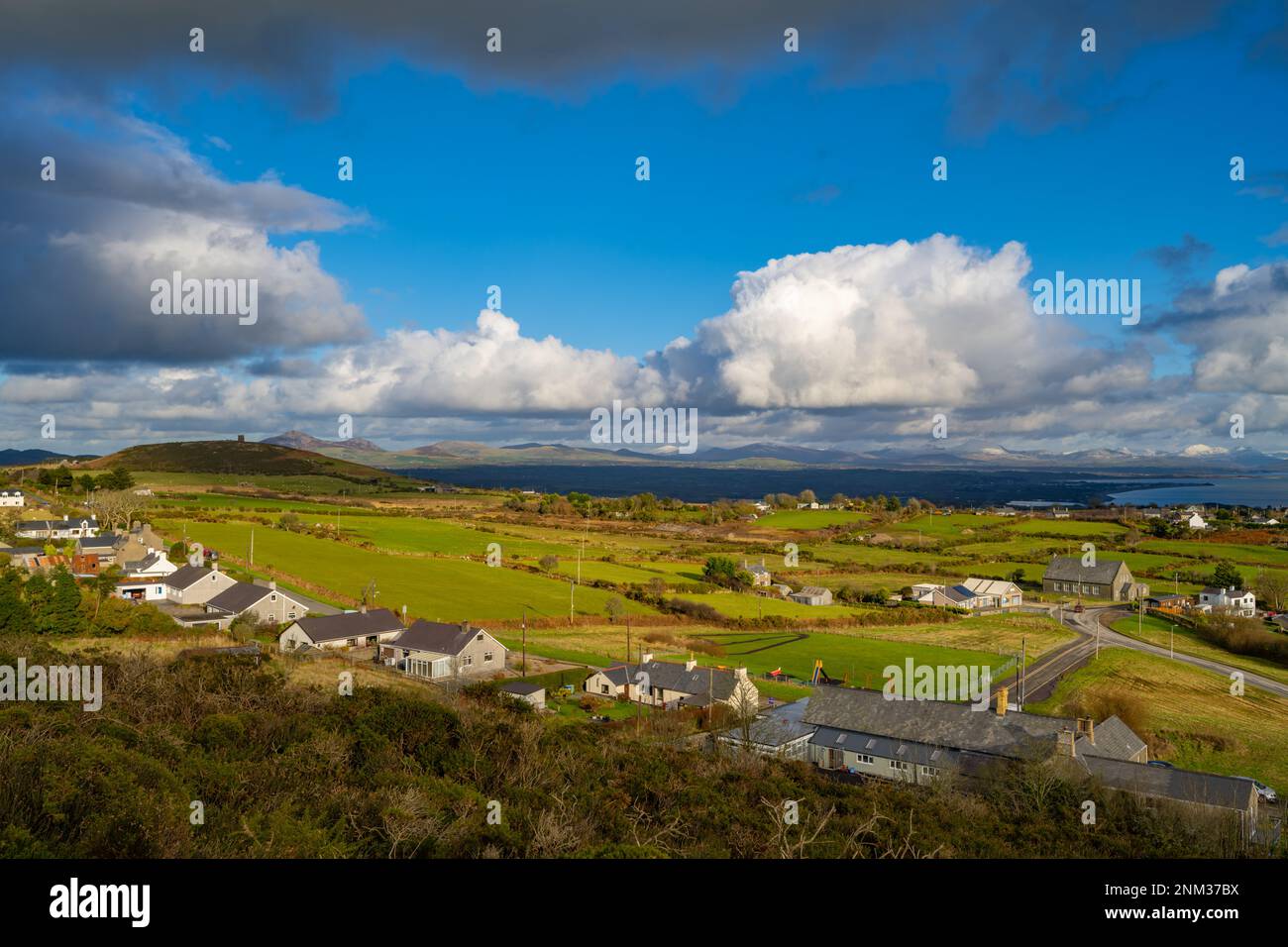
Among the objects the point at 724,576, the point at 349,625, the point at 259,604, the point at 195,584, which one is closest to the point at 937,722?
the point at 349,625

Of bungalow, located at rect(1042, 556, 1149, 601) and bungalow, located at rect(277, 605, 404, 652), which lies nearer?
bungalow, located at rect(277, 605, 404, 652)

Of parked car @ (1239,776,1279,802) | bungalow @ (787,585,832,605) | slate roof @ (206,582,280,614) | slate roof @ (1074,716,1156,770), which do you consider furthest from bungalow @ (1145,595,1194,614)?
slate roof @ (206,582,280,614)

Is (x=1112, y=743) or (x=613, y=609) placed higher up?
Result: (x=1112, y=743)

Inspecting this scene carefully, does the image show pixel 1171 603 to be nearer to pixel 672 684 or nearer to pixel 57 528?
pixel 672 684

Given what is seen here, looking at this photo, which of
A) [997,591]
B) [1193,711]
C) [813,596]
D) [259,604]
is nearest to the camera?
[1193,711]

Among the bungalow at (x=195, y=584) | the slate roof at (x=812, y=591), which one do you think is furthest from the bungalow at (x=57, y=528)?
the slate roof at (x=812, y=591)

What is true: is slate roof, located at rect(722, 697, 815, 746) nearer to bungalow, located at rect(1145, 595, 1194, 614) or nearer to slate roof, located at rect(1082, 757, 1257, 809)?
slate roof, located at rect(1082, 757, 1257, 809)

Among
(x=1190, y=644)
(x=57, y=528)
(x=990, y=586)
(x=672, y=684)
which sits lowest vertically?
(x=1190, y=644)
